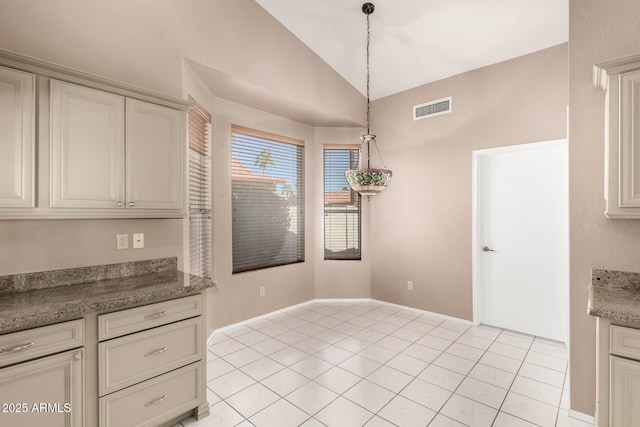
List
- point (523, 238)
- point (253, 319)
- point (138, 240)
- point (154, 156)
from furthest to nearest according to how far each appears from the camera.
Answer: point (253, 319), point (523, 238), point (138, 240), point (154, 156)

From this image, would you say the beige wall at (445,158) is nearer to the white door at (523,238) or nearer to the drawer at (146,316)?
the white door at (523,238)

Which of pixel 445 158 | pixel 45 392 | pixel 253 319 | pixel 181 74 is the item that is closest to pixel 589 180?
pixel 445 158

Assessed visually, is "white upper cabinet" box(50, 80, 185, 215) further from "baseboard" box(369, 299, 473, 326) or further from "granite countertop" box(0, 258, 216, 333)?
"baseboard" box(369, 299, 473, 326)

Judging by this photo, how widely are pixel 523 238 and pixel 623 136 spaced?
1956mm

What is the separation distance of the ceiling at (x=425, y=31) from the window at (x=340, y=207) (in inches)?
48.7

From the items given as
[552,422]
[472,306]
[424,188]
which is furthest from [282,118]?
[552,422]

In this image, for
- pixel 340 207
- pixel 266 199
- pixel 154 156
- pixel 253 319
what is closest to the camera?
pixel 154 156

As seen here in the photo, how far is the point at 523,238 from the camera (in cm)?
347

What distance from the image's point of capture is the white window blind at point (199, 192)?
2.99m

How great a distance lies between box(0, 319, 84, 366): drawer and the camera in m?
1.36

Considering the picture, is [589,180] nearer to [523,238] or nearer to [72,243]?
[523,238]

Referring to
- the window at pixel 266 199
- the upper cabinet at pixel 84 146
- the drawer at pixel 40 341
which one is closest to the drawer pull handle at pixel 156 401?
the drawer at pixel 40 341

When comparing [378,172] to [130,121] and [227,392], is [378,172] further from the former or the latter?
[227,392]

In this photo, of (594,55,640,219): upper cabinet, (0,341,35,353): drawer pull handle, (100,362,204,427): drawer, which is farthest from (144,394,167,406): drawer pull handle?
(594,55,640,219): upper cabinet
